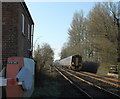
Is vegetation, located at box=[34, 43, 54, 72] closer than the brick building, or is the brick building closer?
the brick building

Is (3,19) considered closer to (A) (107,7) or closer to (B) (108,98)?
(B) (108,98)

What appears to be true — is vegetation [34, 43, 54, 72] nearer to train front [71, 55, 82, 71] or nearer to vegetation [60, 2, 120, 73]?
vegetation [60, 2, 120, 73]

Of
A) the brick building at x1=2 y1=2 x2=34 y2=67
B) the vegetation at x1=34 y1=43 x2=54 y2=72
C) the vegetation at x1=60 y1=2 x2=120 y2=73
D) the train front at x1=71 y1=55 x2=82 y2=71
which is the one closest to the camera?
the brick building at x1=2 y1=2 x2=34 y2=67

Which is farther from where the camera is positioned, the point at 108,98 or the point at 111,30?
the point at 111,30

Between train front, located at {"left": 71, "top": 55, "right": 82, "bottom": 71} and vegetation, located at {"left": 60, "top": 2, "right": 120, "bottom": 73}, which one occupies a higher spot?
vegetation, located at {"left": 60, "top": 2, "right": 120, "bottom": 73}

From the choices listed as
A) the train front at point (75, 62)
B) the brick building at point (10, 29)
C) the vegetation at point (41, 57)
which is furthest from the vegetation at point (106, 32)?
the brick building at point (10, 29)

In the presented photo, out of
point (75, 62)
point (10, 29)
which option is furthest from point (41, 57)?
point (75, 62)

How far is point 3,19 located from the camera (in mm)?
9789

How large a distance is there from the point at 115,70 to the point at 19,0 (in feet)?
53.6

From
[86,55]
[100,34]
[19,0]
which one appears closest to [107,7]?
[100,34]

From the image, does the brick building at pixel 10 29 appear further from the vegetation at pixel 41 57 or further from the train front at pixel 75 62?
the train front at pixel 75 62

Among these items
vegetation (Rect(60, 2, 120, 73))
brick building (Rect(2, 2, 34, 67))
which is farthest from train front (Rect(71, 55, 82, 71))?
brick building (Rect(2, 2, 34, 67))

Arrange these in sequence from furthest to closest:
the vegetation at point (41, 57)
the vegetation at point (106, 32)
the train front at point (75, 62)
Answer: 1. the train front at point (75, 62)
2. the vegetation at point (106, 32)
3. the vegetation at point (41, 57)

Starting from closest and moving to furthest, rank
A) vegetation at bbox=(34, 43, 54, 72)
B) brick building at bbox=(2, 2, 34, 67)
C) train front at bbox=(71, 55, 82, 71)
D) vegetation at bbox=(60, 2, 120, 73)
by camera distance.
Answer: brick building at bbox=(2, 2, 34, 67) → vegetation at bbox=(34, 43, 54, 72) → vegetation at bbox=(60, 2, 120, 73) → train front at bbox=(71, 55, 82, 71)
